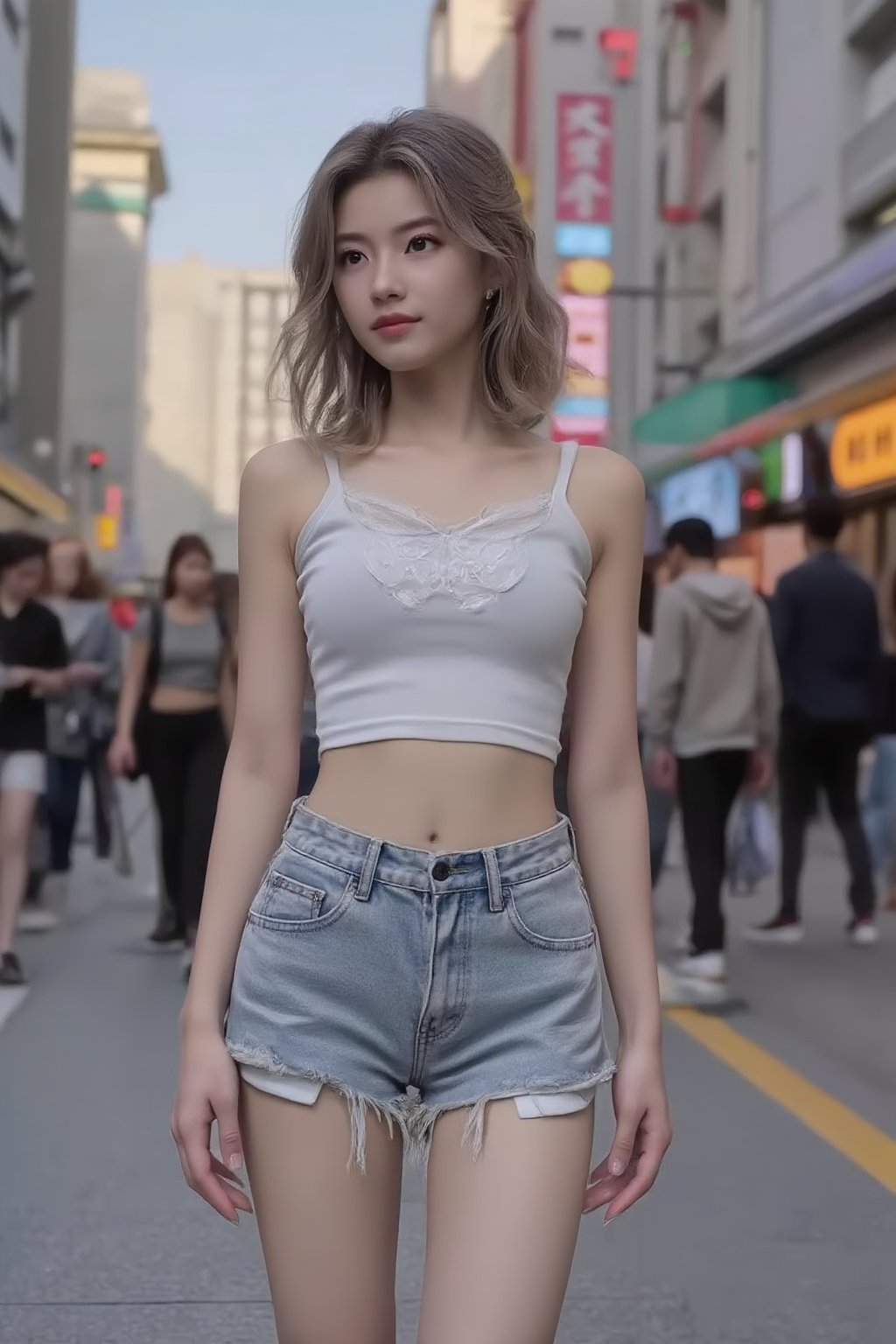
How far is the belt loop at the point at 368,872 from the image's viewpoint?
204 centimetres

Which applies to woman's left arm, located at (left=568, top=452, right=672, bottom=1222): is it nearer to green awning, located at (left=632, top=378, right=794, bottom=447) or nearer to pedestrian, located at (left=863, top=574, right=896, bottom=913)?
pedestrian, located at (left=863, top=574, right=896, bottom=913)

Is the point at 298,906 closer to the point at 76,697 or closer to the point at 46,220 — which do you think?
the point at 76,697

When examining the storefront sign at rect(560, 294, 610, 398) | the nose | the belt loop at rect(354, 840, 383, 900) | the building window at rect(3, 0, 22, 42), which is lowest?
the belt loop at rect(354, 840, 383, 900)

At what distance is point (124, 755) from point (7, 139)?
3641 centimetres

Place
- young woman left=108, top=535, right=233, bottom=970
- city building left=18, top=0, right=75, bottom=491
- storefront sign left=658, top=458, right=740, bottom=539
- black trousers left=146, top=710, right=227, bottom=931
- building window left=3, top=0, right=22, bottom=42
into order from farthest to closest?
city building left=18, top=0, right=75, bottom=491
building window left=3, top=0, right=22, bottom=42
storefront sign left=658, top=458, right=740, bottom=539
young woman left=108, top=535, right=233, bottom=970
black trousers left=146, top=710, right=227, bottom=931

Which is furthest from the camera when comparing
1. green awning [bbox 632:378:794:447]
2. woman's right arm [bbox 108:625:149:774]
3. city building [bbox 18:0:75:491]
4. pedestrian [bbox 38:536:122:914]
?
city building [bbox 18:0:75:491]

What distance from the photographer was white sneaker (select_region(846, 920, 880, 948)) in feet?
29.7

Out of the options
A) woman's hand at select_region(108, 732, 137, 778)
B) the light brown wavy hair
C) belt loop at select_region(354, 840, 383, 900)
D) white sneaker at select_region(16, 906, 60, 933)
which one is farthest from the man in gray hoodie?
belt loop at select_region(354, 840, 383, 900)

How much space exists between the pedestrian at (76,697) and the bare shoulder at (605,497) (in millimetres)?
7806

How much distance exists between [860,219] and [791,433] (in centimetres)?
232

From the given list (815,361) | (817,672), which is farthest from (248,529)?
(815,361)

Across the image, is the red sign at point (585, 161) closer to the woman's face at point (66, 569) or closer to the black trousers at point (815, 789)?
the woman's face at point (66, 569)

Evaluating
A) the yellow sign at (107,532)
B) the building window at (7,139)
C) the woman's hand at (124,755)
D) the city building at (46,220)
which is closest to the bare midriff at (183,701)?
the woman's hand at (124,755)

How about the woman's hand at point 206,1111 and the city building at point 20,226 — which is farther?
the city building at point 20,226
